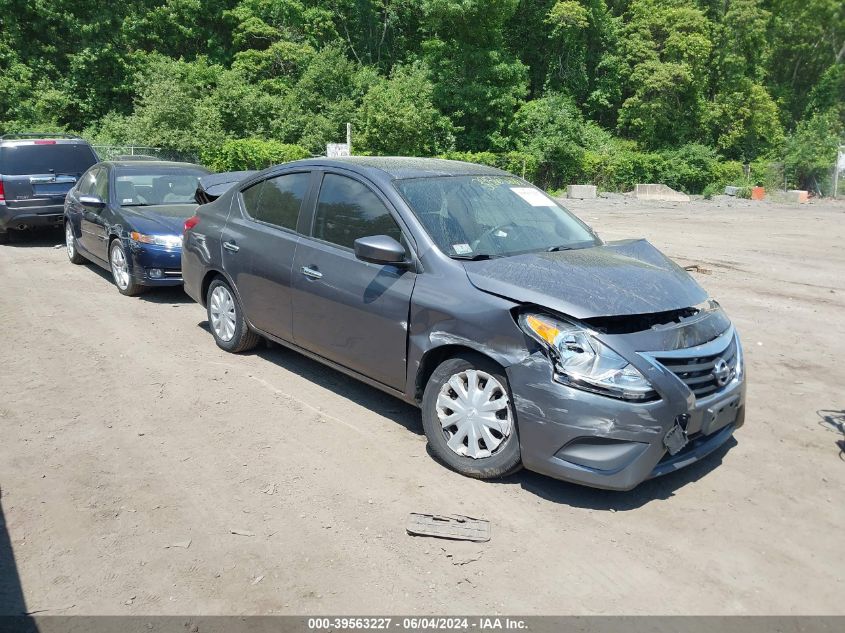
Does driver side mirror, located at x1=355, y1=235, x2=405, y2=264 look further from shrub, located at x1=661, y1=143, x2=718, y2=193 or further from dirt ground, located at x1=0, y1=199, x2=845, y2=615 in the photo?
shrub, located at x1=661, y1=143, x2=718, y2=193

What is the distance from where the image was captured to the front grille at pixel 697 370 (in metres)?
3.92

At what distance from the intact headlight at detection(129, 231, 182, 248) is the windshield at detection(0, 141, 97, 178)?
496cm

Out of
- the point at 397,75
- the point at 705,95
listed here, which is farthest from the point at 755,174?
the point at 397,75

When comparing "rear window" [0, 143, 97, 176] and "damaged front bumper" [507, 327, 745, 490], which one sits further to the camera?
"rear window" [0, 143, 97, 176]

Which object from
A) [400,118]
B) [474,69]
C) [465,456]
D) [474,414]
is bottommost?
[465,456]

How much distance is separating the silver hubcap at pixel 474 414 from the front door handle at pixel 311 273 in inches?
55.8

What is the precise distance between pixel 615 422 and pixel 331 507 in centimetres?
159

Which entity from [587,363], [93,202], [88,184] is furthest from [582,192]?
[587,363]

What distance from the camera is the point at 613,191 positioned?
4153 centimetres

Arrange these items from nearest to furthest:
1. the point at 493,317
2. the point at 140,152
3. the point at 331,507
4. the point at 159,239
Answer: the point at 331,507
the point at 493,317
the point at 159,239
the point at 140,152

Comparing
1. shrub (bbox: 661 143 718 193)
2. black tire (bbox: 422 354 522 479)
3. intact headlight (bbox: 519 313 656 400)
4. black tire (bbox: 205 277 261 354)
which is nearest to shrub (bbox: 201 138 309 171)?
shrub (bbox: 661 143 718 193)

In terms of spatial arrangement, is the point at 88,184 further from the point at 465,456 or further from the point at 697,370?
the point at 697,370

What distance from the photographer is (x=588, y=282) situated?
4219mm

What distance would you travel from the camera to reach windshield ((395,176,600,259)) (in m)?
4.75
